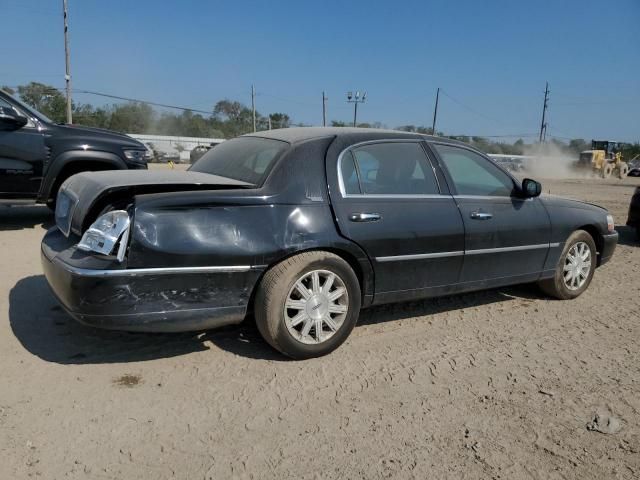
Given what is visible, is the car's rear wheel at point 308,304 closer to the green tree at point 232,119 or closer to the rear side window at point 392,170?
the rear side window at point 392,170

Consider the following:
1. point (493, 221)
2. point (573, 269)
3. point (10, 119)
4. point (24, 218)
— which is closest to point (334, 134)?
point (493, 221)

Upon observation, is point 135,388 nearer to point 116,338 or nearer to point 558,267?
point 116,338

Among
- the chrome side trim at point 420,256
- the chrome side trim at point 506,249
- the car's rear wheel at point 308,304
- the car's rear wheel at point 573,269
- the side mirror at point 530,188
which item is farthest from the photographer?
the car's rear wheel at point 573,269

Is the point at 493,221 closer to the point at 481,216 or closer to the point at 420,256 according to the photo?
the point at 481,216

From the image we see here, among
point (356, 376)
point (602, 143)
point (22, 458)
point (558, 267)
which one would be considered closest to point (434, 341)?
point (356, 376)

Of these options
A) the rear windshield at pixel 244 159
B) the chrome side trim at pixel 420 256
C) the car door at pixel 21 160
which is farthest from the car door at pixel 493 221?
the car door at pixel 21 160

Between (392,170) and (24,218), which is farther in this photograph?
(24,218)

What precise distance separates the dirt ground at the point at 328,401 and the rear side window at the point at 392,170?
3.65 feet

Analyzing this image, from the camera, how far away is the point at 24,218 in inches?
321

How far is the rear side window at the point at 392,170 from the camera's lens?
366 centimetres

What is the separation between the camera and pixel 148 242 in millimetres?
2871

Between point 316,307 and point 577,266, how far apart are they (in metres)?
3.04

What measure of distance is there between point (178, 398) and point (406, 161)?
2.36 meters

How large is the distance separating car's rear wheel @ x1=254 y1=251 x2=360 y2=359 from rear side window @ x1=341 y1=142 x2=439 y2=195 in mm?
594
